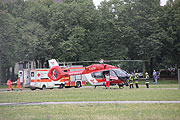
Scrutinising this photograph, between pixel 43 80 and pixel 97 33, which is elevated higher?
pixel 97 33

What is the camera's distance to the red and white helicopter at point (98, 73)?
38.6 m

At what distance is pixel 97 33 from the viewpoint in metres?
59.0

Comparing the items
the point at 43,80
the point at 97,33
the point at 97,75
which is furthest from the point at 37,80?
the point at 97,33

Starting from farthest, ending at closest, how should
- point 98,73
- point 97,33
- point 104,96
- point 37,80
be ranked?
point 97,33
point 37,80
point 98,73
point 104,96

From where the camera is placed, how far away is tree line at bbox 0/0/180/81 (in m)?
56.5

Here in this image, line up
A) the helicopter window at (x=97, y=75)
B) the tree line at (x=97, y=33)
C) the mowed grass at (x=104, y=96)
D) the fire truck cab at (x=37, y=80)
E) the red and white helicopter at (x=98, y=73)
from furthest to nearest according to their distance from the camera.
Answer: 1. the tree line at (x=97, y=33)
2. the fire truck cab at (x=37, y=80)
3. the helicopter window at (x=97, y=75)
4. the red and white helicopter at (x=98, y=73)
5. the mowed grass at (x=104, y=96)

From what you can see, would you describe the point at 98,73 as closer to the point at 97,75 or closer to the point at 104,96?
the point at 97,75

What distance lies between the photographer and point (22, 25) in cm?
6234

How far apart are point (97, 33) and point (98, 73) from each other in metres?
19.4

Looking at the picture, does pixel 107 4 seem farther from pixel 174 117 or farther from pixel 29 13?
pixel 174 117

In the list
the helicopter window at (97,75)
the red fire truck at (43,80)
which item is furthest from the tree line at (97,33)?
the helicopter window at (97,75)

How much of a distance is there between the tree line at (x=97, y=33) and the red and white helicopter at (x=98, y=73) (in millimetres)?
14740

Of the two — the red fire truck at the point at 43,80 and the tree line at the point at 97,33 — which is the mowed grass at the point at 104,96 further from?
the tree line at the point at 97,33


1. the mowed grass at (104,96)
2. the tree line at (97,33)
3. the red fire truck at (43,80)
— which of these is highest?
the tree line at (97,33)
